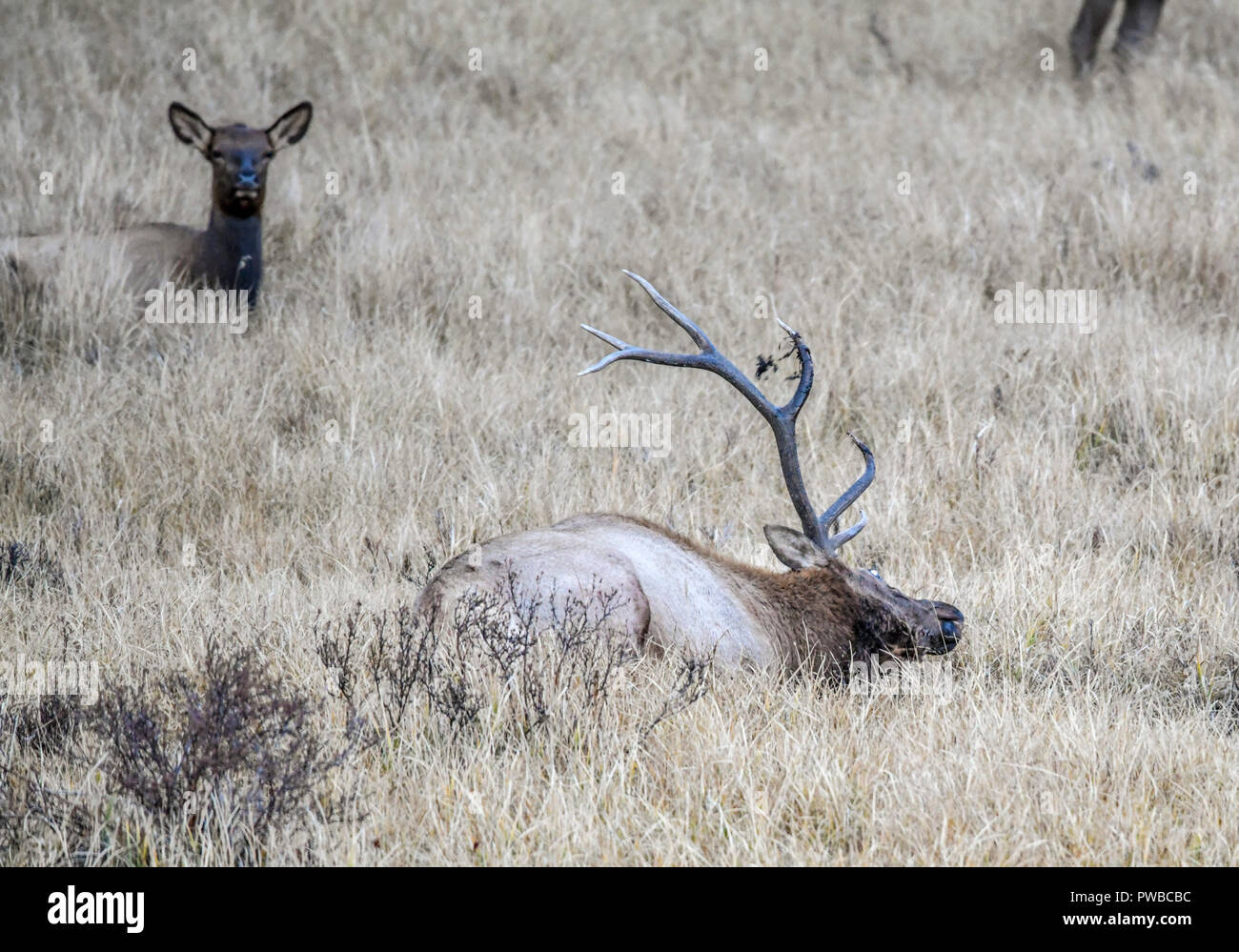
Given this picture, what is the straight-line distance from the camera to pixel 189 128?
27.9ft

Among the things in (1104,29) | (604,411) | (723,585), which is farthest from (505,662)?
(1104,29)

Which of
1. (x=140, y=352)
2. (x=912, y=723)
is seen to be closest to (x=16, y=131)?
(x=140, y=352)

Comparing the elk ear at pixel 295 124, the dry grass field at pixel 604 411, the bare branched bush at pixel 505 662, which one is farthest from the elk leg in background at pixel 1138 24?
the bare branched bush at pixel 505 662

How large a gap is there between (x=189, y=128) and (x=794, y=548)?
5.41m

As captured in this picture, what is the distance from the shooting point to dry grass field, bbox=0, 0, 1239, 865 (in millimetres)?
3258

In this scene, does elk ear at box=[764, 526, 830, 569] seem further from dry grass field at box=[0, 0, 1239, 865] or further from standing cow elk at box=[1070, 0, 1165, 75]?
standing cow elk at box=[1070, 0, 1165, 75]

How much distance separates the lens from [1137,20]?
551 inches

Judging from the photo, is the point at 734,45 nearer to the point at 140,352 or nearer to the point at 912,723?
the point at 140,352

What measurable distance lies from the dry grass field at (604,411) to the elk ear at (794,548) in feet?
1.98

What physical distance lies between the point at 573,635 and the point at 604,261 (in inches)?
205

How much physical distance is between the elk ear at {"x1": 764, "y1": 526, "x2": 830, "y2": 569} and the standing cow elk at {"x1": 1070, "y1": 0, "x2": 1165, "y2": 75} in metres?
10.3

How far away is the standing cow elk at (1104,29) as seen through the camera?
13648mm

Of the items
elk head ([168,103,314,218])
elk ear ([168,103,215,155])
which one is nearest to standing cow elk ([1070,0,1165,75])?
elk head ([168,103,314,218])

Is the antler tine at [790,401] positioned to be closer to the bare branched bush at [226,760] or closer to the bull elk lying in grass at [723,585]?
the bull elk lying in grass at [723,585]
